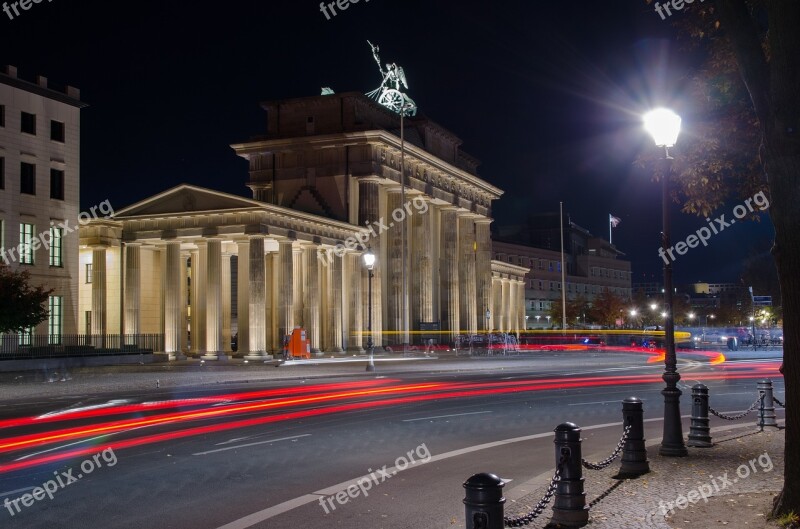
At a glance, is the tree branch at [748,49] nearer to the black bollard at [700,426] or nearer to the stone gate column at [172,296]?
the black bollard at [700,426]

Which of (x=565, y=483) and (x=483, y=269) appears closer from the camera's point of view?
(x=565, y=483)

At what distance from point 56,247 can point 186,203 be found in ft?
27.1

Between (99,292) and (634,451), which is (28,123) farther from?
(634,451)

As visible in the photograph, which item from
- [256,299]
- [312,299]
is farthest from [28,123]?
[312,299]

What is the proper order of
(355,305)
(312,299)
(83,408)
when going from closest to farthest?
(83,408), (312,299), (355,305)

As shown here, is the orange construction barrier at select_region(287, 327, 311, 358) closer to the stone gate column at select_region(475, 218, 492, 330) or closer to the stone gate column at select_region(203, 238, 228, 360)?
the stone gate column at select_region(203, 238, 228, 360)

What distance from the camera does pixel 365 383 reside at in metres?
31.7

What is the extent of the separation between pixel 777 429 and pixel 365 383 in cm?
1771

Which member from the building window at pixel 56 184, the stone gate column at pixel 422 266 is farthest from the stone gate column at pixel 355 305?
the building window at pixel 56 184

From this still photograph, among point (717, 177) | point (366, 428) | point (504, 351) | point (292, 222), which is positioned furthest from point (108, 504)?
point (504, 351)

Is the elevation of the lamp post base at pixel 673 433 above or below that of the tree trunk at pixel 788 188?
below
